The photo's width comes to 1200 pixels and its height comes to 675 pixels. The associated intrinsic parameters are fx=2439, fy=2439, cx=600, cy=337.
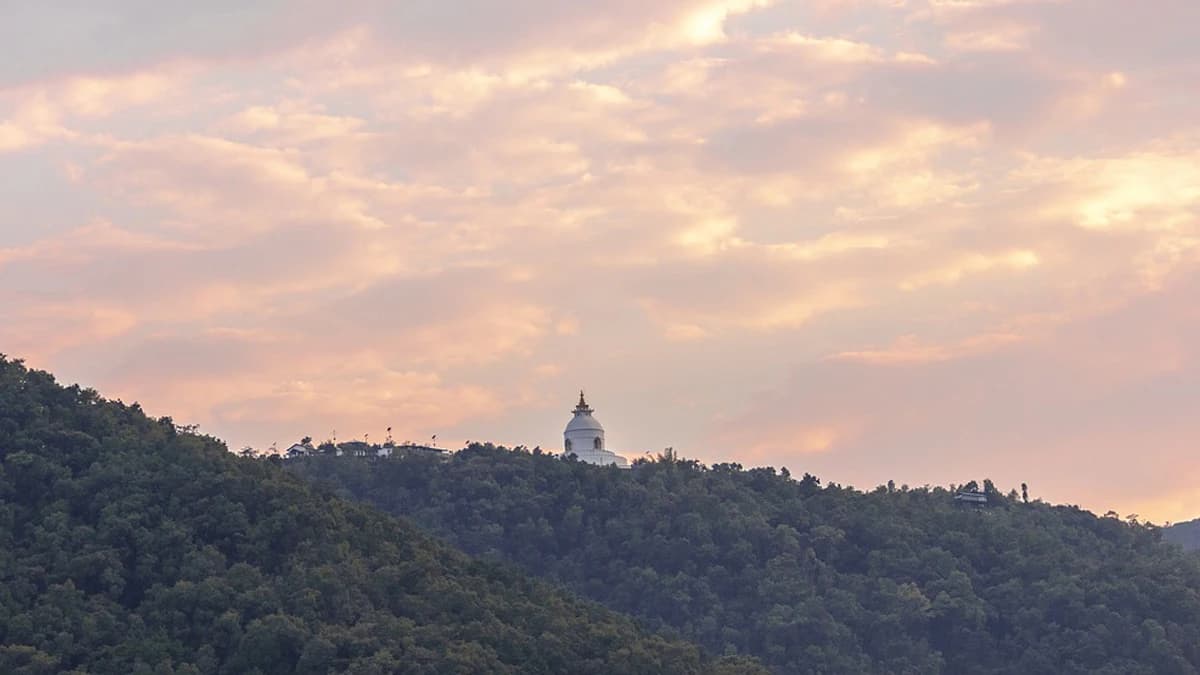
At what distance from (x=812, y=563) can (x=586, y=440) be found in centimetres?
2273

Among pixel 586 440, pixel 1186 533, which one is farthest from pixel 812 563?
pixel 1186 533

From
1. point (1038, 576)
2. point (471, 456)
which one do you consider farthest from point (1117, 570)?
point (471, 456)

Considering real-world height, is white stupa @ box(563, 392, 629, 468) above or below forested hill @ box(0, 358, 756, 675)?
above

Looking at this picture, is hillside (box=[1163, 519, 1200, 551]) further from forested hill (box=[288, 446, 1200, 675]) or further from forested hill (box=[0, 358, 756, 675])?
forested hill (box=[0, 358, 756, 675])

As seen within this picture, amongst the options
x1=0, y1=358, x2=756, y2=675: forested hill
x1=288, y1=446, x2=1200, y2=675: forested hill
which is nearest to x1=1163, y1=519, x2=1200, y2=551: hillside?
x1=288, y1=446, x2=1200, y2=675: forested hill

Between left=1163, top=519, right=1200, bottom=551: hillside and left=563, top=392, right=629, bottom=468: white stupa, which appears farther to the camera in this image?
left=1163, top=519, right=1200, bottom=551: hillside

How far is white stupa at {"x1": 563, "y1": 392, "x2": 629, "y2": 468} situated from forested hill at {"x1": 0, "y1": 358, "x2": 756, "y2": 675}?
46054 millimetres

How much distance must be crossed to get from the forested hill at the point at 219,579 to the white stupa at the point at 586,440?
151ft

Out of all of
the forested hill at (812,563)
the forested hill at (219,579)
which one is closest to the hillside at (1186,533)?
the forested hill at (812,563)

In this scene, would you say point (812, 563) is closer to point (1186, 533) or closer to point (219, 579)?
point (219, 579)

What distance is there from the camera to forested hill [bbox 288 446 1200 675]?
111 metres

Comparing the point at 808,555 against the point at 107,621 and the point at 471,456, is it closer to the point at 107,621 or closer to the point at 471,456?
the point at 471,456

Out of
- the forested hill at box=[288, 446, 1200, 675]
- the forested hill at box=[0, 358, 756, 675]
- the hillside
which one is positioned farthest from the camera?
the hillside

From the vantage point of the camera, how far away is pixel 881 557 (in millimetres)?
119438
